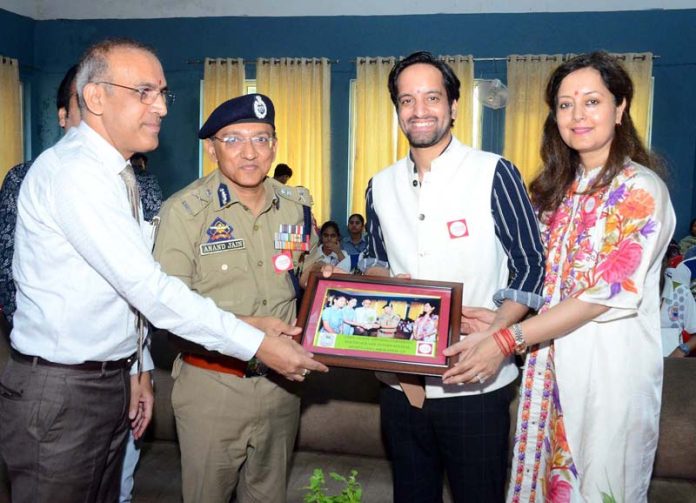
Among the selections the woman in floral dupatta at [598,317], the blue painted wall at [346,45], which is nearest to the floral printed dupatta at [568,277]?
the woman in floral dupatta at [598,317]

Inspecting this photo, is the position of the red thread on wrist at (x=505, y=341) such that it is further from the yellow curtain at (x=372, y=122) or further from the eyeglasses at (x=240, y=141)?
the yellow curtain at (x=372, y=122)

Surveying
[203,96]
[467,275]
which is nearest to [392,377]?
[467,275]

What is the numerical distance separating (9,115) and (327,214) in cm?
461

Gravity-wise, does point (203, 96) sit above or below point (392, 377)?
above

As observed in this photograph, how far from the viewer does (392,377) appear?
2.03 meters

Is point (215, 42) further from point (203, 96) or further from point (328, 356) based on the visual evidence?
point (328, 356)

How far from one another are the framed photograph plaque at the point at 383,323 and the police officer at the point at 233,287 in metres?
0.21

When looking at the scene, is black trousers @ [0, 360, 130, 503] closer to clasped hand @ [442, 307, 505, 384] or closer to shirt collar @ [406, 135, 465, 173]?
clasped hand @ [442, 307, 505, 384]

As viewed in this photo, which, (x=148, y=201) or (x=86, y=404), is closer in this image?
(x=86, y=404)

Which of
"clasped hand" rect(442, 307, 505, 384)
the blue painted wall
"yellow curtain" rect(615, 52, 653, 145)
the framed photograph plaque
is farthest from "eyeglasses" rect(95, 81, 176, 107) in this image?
"yellow curtain" rect(615, 52, 653, 145)

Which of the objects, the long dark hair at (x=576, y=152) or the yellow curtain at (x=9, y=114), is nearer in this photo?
the long dark hair at (x=576, y=152)

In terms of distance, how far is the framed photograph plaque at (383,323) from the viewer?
1859 millimetres

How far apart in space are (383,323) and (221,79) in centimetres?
811

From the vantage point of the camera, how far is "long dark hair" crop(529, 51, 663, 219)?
1876 mm
